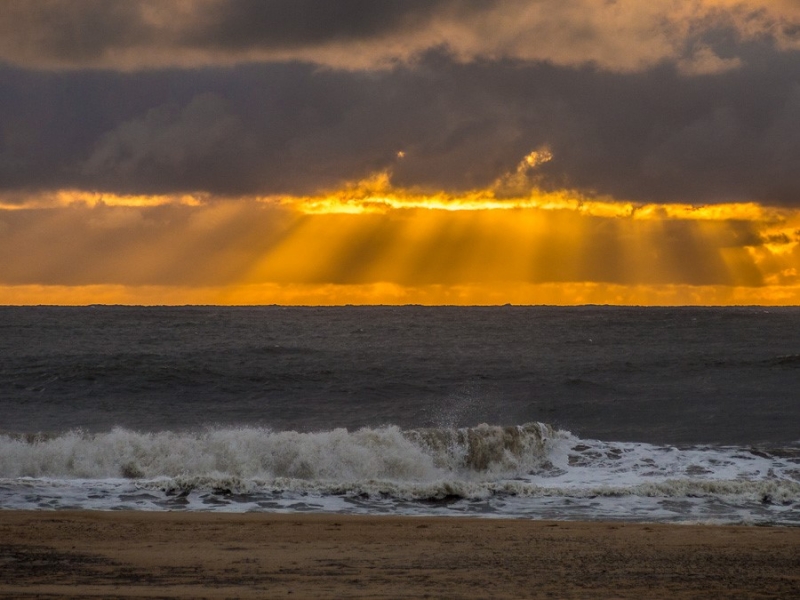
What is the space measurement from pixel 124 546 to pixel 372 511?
4.88 m

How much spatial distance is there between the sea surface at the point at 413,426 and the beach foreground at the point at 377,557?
1902mm

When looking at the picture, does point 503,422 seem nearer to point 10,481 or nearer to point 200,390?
point 200,390

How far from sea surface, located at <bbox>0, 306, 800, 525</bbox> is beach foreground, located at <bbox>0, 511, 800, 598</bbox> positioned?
1902 mm

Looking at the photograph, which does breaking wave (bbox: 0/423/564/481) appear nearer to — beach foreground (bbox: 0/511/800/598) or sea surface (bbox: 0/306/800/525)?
sea surface (bbox: 0/306/800/525)

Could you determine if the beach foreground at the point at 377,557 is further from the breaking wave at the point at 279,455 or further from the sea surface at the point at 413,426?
the breaking wave at the point at 279,455

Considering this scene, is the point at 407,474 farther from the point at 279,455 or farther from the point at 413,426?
the point at 413,426

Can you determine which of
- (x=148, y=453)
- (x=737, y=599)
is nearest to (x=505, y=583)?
(x=737, y=599)

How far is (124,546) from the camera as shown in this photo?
12.0 meters

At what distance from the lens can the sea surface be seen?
55.0ft

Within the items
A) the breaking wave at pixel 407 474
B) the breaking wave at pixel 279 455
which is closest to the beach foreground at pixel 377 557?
the breaking wave at pixel 407 474

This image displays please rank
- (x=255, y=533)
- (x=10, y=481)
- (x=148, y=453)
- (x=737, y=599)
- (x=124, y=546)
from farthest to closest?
(x=148, y=453) < (x=10, y=481) < (x=255, y=533) < (x=124, y=546) < (x=737, y=599)

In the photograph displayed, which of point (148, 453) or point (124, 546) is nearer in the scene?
point (124, 546)

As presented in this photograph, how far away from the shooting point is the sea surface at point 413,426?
16766 mm

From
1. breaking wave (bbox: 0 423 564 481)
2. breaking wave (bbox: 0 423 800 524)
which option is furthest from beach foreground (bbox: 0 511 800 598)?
breaking wave (bbox: 0 423 564 481)
